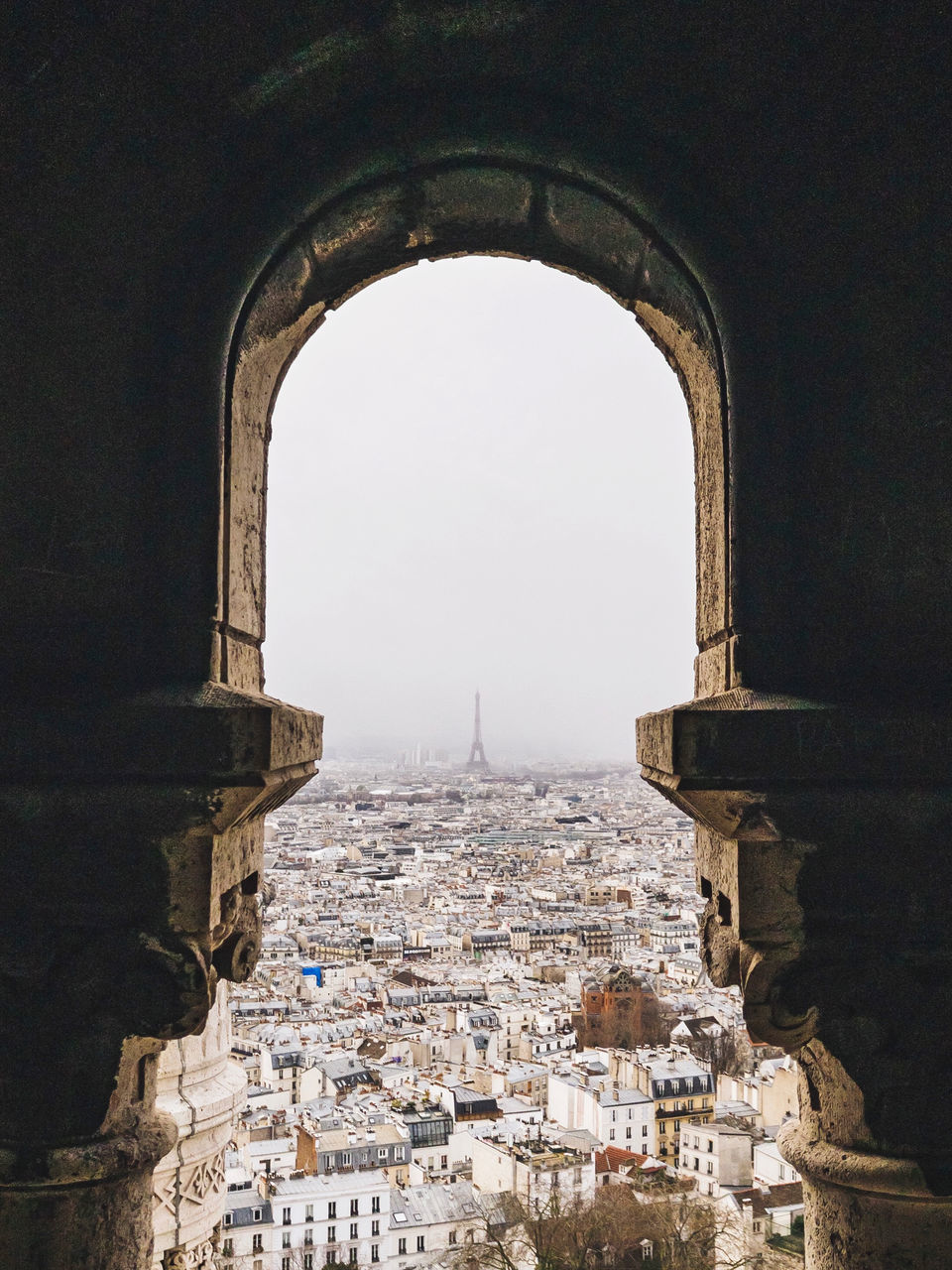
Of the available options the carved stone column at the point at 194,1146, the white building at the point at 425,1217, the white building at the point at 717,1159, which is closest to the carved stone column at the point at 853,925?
the carved stone column at the point at 194,1146

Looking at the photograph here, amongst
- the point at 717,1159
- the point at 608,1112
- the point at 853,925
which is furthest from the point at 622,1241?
the point at 608,1112

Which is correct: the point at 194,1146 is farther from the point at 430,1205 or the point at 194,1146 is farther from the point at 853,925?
the point at 430,1205

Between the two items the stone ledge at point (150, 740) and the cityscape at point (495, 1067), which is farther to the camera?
the cityscape at point (495, 1067)

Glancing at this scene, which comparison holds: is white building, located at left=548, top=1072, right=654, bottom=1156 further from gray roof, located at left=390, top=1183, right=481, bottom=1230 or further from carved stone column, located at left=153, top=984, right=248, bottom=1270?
carved stone column, located at left=153, top=984, right=248, bottom=1270

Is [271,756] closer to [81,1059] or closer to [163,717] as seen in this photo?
[163,717]

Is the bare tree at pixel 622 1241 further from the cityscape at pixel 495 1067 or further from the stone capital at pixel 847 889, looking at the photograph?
the stone capital at pixel 847 889

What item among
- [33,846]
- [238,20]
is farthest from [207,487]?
[238,20]
